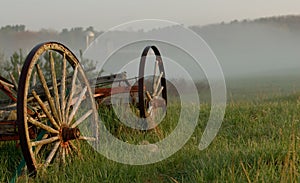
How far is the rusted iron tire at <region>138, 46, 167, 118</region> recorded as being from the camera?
5855 mm

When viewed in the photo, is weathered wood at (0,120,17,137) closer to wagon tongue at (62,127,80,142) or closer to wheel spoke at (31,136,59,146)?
wheel spoke at (31,136,59,146)

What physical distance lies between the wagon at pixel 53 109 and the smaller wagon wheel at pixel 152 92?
2 cm

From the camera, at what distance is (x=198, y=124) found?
6941mm

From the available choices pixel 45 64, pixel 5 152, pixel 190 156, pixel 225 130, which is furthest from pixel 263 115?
pixel 45 64

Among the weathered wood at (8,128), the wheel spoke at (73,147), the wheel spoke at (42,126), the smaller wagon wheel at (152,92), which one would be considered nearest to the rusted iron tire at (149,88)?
the smaller wagon wheel at (152,92)

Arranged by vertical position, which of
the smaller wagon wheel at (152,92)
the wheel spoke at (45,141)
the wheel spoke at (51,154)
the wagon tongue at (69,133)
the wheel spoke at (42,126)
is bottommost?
the wheel spoke at (51,154)

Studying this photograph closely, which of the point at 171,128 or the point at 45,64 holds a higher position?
the point at 45,64

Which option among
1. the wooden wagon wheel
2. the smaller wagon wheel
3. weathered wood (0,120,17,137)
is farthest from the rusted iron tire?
weathered wood (0,120,17,137)

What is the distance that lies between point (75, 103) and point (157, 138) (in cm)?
134

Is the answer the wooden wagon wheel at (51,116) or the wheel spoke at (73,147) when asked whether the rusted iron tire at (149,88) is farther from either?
the wheel spoke at (73,147)

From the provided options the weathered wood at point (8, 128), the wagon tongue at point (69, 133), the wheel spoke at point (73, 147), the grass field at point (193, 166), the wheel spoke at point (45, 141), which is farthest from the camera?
the wheel spoke at point (73, 147)

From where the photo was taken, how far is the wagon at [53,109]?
3791 mm

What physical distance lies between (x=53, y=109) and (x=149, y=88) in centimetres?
283

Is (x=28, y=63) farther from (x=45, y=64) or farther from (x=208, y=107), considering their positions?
(x=45, y=64)
